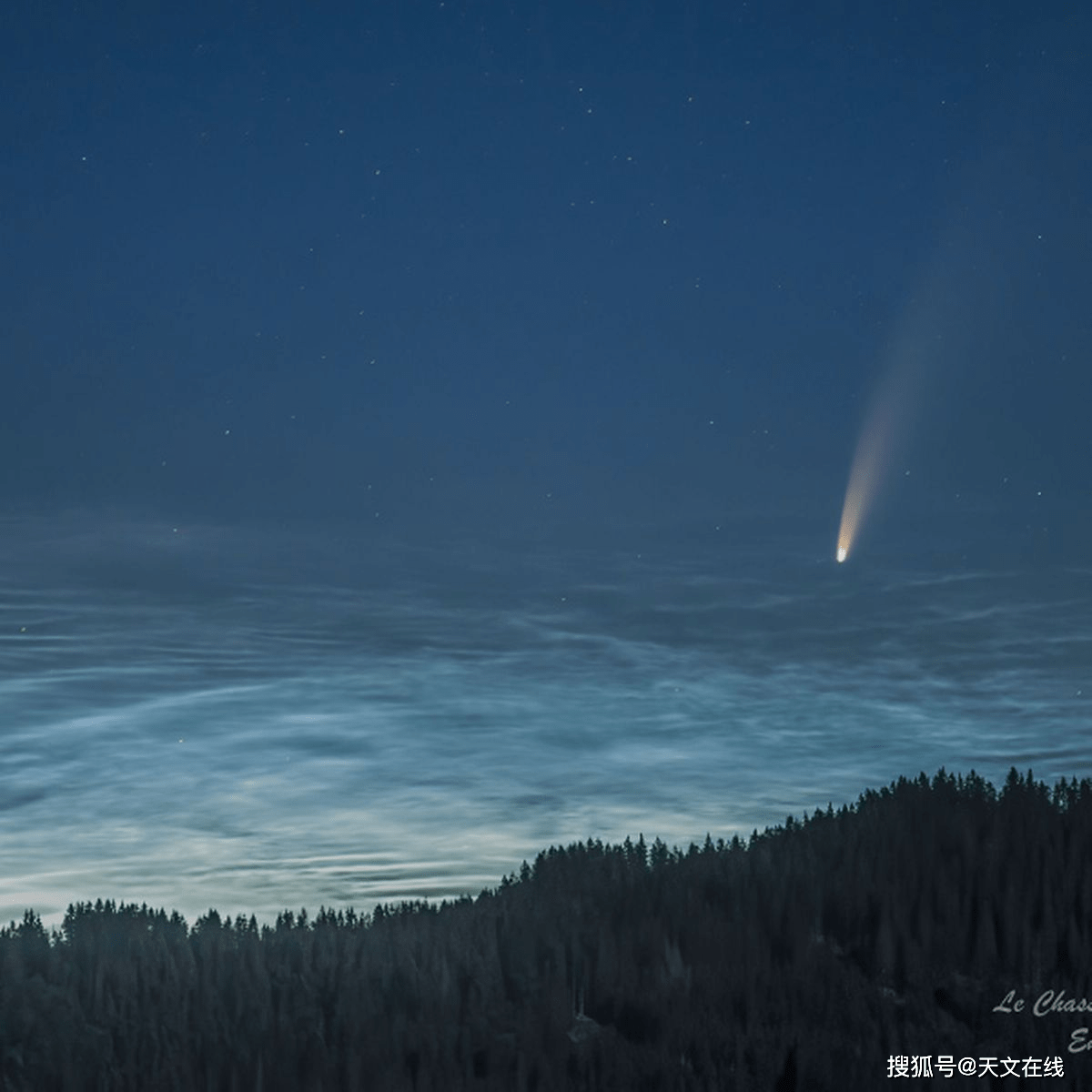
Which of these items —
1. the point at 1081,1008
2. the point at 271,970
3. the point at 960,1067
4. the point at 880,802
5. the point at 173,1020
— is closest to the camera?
the point at 960,1067

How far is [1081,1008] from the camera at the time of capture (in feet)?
214

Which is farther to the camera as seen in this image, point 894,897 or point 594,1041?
point 894,897

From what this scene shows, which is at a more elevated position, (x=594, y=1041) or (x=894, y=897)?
(x=894, y=897)

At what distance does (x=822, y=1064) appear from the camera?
2438 inches

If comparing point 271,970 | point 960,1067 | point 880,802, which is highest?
point 880,802

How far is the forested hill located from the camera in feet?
209

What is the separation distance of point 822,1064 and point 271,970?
1389 inches

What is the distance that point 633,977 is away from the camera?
248ft

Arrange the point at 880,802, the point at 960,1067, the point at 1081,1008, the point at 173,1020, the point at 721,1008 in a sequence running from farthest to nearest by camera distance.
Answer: the point at 880,802
the point at 173,1020
the point at 721,1008
the point at 1081,1008
the point at 960,1067

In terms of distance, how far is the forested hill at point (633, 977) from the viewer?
2512 inches

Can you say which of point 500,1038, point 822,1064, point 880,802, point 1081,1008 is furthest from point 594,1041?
point 880,802

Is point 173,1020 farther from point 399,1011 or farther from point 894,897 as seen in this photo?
point 894,897

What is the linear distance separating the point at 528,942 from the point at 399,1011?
13.3 meters

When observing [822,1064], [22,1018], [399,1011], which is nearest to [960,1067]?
[822,1064]
